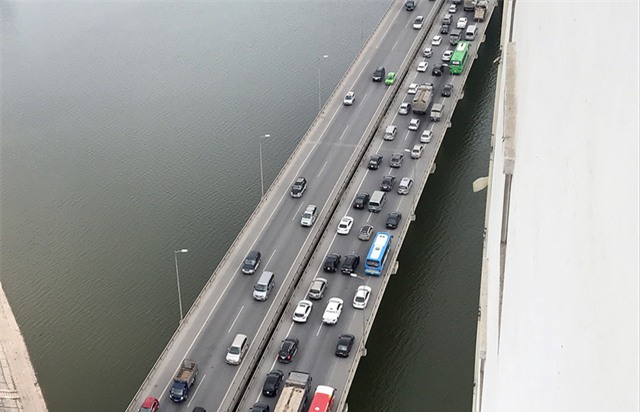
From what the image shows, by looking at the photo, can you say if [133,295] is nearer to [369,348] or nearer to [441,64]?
[369,348]

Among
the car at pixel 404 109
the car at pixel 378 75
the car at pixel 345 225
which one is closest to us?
the car at pixel 345 225

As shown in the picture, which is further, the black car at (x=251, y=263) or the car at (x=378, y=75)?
the car at (x=378, y=75)

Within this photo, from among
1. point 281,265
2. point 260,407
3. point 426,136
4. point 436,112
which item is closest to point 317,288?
point 281,265

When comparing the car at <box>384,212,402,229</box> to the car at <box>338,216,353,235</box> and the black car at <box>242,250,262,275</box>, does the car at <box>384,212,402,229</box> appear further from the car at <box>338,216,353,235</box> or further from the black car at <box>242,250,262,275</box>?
the black car at <box>242,250,262,275</box>

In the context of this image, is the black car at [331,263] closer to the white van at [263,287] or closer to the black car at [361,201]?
the white van at [263,287]

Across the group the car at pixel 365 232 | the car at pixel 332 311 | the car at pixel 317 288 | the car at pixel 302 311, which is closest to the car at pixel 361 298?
the car at pixel 332 311

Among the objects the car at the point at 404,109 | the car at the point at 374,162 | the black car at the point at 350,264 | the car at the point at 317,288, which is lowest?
the car at the point at 317,288

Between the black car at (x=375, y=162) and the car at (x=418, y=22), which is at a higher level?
the car at (x=418, y=22)
